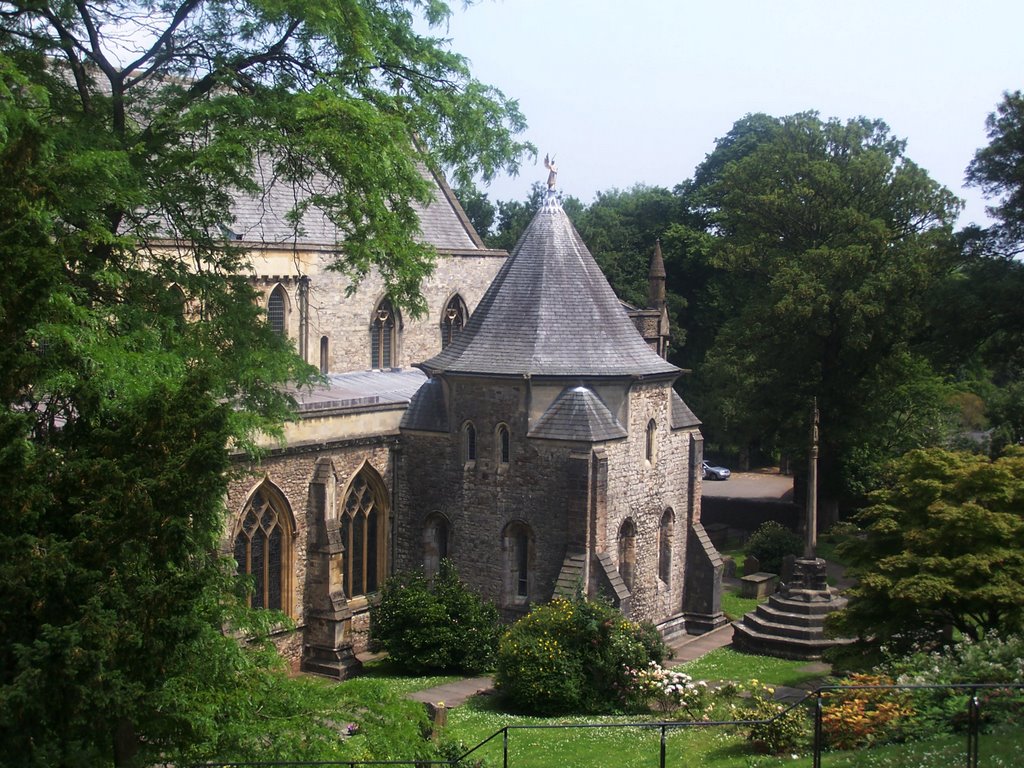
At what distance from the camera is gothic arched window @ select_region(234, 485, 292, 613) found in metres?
24.2

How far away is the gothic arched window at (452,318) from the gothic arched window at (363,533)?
369 inches

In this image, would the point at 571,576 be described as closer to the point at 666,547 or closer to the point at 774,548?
the point at 666,547

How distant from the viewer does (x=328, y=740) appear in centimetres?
1260

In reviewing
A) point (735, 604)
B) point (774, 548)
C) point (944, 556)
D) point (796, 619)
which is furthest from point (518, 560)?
point (774, 548)

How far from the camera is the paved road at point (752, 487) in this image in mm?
50500

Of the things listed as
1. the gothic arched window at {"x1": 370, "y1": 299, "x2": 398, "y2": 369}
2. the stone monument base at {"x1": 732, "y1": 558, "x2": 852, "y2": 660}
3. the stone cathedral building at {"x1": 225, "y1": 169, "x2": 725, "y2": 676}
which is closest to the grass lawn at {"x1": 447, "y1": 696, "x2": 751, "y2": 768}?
the stone cathedral building at {"x1": 225, "y1": 169, "x2": 725, "y2": 676}

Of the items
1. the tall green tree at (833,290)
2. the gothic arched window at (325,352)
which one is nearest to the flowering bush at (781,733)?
the gothic arched window at (325,352)

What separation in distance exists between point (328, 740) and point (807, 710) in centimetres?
829

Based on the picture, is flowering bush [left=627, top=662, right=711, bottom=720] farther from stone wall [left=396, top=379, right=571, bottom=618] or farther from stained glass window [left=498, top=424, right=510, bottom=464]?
stained glass window [left=498, top=424, right=510, bottom=464]

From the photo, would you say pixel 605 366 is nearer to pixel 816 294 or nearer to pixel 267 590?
pixel 267 590

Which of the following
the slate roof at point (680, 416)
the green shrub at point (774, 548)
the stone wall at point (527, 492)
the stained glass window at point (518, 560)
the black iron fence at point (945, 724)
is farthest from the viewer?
the green shrub at point (774, 548)

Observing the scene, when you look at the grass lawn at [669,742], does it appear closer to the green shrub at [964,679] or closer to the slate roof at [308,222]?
the green shrub at [964,679]

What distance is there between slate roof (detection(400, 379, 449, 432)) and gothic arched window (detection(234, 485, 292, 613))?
152 inches

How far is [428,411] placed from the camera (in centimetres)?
2720
